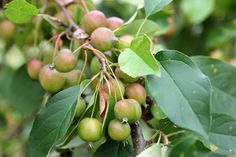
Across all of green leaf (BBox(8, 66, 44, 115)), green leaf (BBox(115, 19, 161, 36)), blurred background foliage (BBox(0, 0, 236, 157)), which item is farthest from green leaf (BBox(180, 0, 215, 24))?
green leaf (BBox(115, 19, 161, 36))

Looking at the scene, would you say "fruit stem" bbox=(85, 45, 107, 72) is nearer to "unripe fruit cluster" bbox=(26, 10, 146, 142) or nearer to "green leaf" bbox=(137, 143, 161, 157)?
"unripe fruit cluster" bbox=(26, 10, 146, 142)

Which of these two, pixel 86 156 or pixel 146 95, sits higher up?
pixel 146 95

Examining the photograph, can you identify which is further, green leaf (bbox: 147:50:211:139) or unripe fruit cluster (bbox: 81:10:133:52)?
unripe fruit cluster (bbox: 81:10:133:52)

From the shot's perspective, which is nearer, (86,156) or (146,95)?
(146,95)

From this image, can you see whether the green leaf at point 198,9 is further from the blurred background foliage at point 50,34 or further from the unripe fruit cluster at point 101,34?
the unripe fruit cluster at point 101,34

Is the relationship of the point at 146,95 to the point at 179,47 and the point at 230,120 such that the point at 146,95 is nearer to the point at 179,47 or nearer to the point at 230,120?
the point at 230,120

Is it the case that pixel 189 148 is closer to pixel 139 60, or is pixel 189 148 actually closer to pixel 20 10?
pixel 139 60

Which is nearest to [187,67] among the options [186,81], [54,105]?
[186,81]
